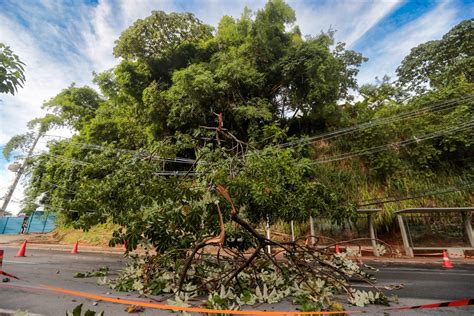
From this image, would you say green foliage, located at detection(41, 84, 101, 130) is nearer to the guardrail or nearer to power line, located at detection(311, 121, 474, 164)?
power line, located at detection(311, 121, 474, 164)

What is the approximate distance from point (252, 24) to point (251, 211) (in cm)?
1258

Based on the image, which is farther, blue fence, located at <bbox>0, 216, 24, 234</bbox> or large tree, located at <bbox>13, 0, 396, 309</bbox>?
blue fence, located at <bbox>0, 216, 24, 234</bbox>

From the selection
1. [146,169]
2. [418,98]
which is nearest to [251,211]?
[146,169]

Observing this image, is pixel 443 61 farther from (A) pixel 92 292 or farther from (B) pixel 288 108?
(A) pixel 92 292

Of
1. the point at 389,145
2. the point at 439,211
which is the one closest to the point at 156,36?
the point at 389,145

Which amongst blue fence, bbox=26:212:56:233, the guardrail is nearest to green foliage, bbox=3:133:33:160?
blue fence, bbox=26:212:56:233

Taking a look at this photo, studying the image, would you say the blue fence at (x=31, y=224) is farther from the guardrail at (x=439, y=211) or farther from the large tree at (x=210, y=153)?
the guardrail at (x=439, y=211)

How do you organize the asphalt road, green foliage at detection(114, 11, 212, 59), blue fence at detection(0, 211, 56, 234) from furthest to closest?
blue fence at detection(0, 211, 56, 234)
green foliage at detection(114, 11, 212, 59)
the asphalt road

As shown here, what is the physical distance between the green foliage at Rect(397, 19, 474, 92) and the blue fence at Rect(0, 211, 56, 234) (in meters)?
30.3

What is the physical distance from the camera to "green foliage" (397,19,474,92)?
14.4 m

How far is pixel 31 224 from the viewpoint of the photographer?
20203 millimetres

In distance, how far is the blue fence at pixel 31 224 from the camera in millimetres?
20078

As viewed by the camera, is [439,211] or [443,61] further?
[443,61]

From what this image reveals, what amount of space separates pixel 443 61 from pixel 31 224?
34.3 metres
